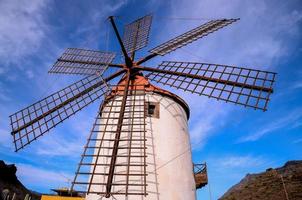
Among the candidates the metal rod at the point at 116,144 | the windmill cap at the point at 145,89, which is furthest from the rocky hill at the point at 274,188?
the metal rod at the point at 116,144

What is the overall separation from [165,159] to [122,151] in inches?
53.2

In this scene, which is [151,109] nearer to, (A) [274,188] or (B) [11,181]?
(A) [274,188]

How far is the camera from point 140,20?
12.7m

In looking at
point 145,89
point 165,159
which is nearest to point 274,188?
point 165,159

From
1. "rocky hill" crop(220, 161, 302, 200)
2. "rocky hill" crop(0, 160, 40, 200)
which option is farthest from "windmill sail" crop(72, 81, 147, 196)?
"rocky hill" crop(0, 160, 40, 200)

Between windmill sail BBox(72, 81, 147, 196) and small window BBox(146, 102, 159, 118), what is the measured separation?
0.20 metres

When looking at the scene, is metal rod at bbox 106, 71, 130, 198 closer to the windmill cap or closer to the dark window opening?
the windmill cap

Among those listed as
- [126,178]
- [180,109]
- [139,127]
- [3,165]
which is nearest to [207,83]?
[180,109]

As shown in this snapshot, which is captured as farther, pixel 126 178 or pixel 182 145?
pixel 182 145

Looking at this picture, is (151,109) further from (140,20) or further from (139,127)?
(140,20)

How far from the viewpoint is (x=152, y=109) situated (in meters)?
8.96

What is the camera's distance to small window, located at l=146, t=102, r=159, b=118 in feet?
28.8

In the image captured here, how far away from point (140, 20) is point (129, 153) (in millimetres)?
7729

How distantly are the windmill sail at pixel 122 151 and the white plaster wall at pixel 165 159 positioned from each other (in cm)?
3
